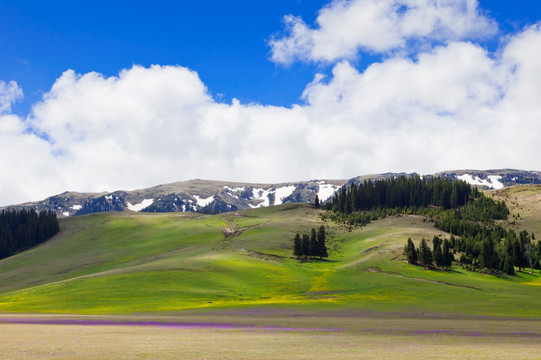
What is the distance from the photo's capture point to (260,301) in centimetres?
7662

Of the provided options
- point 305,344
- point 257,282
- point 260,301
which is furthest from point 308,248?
point 305,344

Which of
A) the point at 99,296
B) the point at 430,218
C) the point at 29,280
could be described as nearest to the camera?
the point at 99,296

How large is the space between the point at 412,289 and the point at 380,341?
5660cm

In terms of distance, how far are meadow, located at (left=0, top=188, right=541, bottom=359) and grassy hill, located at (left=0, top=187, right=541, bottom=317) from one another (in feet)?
1.25

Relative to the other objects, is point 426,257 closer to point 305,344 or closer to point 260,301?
point 260,301

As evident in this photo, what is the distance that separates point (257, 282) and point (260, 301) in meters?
20.5

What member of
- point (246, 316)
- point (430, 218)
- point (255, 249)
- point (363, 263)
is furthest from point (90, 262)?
point (430, 218)

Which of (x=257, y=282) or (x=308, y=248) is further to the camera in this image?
(x=308, y=248)

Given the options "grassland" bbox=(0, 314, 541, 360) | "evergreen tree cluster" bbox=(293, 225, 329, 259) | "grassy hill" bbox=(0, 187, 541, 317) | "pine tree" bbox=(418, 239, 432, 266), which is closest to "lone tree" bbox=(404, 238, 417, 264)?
"grassy hill" bbox=(0, 187, 541, 317)

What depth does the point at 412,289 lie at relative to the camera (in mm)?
83438

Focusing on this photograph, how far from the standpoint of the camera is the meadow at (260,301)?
27.8m

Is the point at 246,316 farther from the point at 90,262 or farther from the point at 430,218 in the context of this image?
the point at 430,218

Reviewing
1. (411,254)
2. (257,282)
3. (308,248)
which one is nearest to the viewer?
(257,282)

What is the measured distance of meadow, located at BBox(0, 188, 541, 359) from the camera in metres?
27.8
